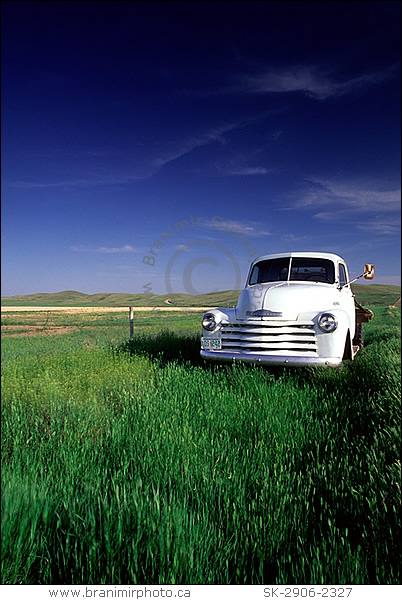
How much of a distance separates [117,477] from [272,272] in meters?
5.44

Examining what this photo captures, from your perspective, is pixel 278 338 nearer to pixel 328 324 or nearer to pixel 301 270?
pixel 328 324

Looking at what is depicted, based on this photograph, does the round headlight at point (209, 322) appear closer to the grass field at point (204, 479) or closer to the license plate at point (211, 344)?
the license plate at point (211, 344)

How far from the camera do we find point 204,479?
3002 millimetres

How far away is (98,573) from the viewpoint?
2.20 m

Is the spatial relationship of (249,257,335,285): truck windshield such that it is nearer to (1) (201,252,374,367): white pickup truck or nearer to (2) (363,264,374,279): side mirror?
(1) (201,252,374,367): white pickup truck

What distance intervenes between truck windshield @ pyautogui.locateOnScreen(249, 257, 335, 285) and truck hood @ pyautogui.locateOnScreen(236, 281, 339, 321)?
437mm

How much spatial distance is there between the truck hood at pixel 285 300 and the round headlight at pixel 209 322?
42cm

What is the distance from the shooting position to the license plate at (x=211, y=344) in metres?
6.53

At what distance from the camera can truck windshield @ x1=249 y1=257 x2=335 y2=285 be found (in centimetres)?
746

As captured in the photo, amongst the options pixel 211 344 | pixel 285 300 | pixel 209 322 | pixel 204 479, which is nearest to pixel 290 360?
pixel 285 300

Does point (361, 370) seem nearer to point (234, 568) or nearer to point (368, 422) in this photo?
point (368, 422)

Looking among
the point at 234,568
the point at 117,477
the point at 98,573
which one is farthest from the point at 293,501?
the point at 98,573

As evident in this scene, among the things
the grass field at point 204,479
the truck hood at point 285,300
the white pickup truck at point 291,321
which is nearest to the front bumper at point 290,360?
the white pickup truck at point 291,321

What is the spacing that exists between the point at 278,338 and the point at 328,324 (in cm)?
76
